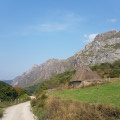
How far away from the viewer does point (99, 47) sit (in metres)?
196

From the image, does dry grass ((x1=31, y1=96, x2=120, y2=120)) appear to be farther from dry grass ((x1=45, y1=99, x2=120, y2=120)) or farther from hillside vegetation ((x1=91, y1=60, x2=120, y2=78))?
hillside vegetation ((x1=91, y1=60, x2=120, y2=78))

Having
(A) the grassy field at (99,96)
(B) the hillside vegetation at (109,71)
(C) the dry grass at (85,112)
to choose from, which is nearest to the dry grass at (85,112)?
(C) the dry grass at (85,112)

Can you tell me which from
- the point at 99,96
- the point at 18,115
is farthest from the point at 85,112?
the point at 18,115

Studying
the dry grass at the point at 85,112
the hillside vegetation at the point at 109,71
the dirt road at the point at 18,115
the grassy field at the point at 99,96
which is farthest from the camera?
the hillside vegetation at the point at 109,71

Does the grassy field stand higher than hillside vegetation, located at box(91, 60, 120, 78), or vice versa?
hillside vegetation, located at box(91, 60, 120, 78)

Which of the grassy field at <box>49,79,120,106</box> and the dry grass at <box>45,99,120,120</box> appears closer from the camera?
the dry grass at <box>45,99,120,120</box>

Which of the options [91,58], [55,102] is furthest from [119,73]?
[91,58]

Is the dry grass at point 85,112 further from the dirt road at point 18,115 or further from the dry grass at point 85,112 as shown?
the dirt road at point 18,115

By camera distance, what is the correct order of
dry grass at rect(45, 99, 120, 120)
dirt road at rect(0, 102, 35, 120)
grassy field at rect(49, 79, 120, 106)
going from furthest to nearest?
dirt road at rect(0, 102, 35, 120)
grassy field at rect(49, 79, 120, 106)
dry grass at rect(45, 99, 120, 120)

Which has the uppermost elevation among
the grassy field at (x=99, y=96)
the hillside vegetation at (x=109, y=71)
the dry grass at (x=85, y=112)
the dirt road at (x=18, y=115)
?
the hillside vegetation at (x=109, y=71)

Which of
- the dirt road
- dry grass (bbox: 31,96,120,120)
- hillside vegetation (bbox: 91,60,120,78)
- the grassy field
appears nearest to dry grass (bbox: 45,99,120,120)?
dry grass (bbox: 31,96,120,120)

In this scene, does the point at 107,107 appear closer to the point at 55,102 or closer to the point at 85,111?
the point at 85,111

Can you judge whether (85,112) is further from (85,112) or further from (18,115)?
(18,115)

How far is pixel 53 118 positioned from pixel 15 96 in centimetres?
4187
